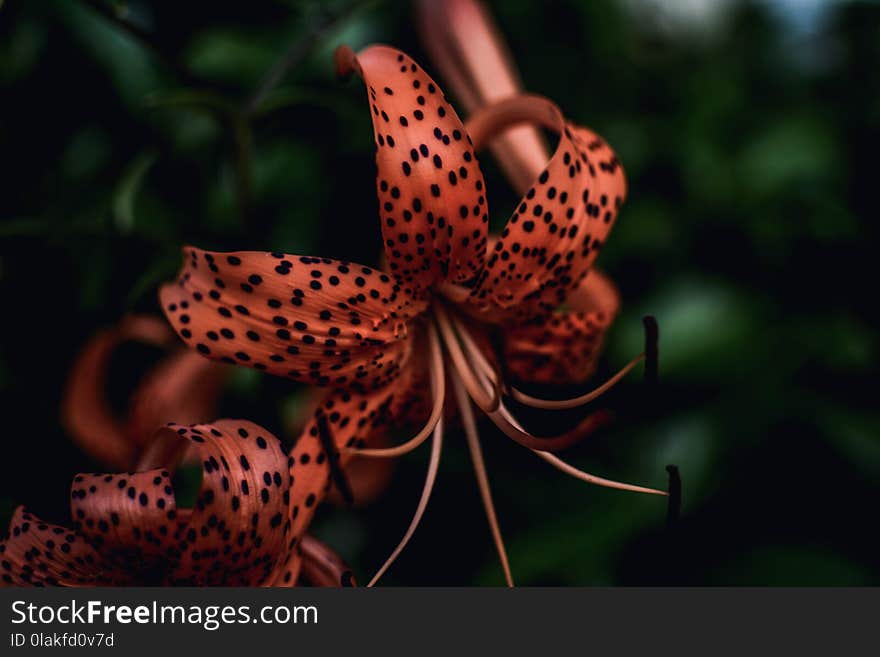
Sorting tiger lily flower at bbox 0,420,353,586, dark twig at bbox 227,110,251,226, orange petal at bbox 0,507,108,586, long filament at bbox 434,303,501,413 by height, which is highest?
dark twig at bbox 227,110,251,226

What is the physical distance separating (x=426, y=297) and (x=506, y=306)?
0.32ft

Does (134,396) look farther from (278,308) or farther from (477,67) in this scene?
(477,67)

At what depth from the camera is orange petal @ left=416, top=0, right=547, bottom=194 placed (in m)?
1.21

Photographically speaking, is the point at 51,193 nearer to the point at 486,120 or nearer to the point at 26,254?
the point at 26,254

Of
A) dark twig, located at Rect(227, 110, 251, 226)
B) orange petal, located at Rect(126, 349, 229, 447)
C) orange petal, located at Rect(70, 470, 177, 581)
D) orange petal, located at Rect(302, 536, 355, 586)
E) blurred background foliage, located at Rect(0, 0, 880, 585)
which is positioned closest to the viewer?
orange petal, located at Rect(70, 470, 177, 581)

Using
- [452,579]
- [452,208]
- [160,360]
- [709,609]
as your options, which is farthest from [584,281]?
[160,360]

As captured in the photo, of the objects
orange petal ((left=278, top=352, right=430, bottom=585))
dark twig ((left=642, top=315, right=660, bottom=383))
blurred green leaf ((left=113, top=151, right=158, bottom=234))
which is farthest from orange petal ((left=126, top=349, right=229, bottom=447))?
dark twig ((left=642, top=315, right=660, bottom=383))

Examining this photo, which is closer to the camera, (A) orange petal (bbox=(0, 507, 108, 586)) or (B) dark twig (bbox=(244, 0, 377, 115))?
(A) orange petal (bbox=(0, 507, 108, 586))

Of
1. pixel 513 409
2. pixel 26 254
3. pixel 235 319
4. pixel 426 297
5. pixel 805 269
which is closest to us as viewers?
pixel 235 319

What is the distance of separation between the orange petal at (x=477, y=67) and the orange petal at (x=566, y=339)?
0.58 feet

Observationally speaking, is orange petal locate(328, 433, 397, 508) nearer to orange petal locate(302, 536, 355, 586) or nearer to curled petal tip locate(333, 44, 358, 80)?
orange petal locate(302, 536, 355, 586)

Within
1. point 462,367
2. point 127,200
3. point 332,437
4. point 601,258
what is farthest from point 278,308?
point 601,258

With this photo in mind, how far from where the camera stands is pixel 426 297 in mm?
1026

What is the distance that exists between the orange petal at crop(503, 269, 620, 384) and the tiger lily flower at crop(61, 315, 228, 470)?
17.5 inches
